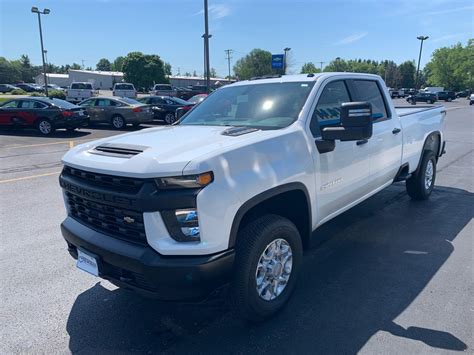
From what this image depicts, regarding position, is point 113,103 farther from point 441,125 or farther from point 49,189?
point 441,125

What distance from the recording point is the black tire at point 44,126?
49.2ft

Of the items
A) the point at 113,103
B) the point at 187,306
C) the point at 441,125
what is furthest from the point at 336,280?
the point at 113,103

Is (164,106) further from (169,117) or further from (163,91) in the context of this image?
(163,91)

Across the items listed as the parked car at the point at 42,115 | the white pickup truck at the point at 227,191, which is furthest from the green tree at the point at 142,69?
the white pickup truck at the point at 227,191

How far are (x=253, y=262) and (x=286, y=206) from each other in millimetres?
779

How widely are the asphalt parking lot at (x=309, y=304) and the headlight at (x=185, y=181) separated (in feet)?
3.98

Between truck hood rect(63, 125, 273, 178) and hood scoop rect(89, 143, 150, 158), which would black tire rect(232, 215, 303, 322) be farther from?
hood scoop rect(89, 143, 150, 158)

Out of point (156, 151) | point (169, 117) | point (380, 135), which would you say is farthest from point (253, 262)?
point (169, 117)

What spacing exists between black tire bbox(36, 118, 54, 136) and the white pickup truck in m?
12.9

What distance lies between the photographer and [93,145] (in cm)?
318

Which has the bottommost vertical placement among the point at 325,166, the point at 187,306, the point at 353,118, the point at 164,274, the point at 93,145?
Answer: the point at 187,306

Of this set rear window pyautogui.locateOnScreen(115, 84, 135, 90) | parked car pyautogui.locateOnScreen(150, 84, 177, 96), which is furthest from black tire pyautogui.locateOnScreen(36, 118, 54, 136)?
parked car pyautogui.locateOnScreen(150, 84, 177, 96)

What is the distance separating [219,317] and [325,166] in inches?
63.2

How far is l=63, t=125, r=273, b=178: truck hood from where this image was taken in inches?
96.0
